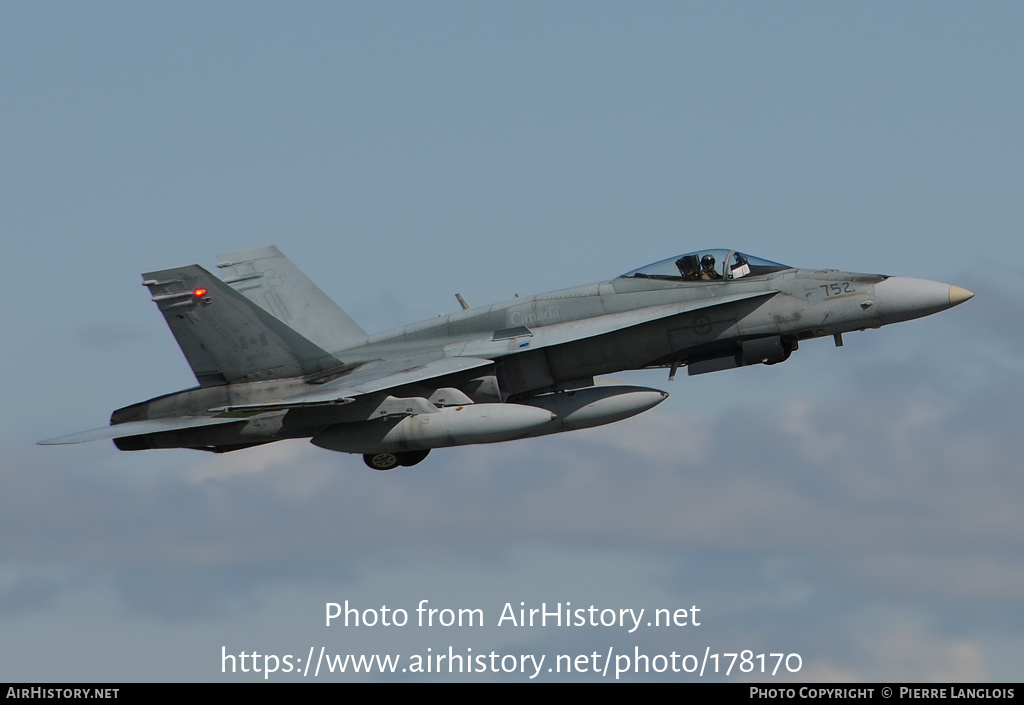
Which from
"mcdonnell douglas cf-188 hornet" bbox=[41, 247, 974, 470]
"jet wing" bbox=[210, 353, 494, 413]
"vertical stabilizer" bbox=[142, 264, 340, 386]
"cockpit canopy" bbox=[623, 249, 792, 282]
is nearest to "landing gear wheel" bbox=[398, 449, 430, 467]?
"mcdonnell douglas cf-188 hornet" bbox=[41, 247, 974, 470]

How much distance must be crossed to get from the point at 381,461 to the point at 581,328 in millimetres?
3850

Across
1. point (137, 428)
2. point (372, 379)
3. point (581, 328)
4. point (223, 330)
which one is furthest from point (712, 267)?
point (137, 428)

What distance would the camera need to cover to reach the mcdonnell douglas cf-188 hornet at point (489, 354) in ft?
74.5

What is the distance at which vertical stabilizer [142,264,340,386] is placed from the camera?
80.1 ft

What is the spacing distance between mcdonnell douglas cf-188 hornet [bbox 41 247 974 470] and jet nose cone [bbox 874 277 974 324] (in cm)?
2

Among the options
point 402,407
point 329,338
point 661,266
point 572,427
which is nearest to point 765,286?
point 661,266

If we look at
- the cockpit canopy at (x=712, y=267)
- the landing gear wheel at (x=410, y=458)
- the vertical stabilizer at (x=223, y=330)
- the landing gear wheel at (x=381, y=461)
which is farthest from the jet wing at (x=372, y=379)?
the cockpit canopy at (x=712, y=267)

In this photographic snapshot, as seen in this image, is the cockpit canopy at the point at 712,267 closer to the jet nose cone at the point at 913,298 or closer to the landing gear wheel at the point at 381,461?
the jet nose cone at the point at 913,298

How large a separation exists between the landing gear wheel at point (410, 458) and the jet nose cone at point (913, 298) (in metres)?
7.60

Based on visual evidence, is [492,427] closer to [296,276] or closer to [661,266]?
[661,266]

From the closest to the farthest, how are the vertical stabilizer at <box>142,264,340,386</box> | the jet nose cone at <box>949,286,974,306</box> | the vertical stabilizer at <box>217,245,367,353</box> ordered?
the jet nose cone at <box>949,286,974,306</box>
the vertical stabilizer at <box>142,264,340,386</box>
the vertical stabilizer at <box>217,245,367,353</box>

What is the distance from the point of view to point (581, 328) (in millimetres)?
23531

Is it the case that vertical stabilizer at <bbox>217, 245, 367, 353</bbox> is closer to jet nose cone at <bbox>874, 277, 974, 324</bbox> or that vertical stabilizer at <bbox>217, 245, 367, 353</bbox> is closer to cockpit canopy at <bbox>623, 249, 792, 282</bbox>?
cockpit canopy at <bbox>623, 249, 792, 282</bbox>

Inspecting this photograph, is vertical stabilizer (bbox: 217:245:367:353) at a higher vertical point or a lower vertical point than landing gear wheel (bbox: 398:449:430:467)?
higher
